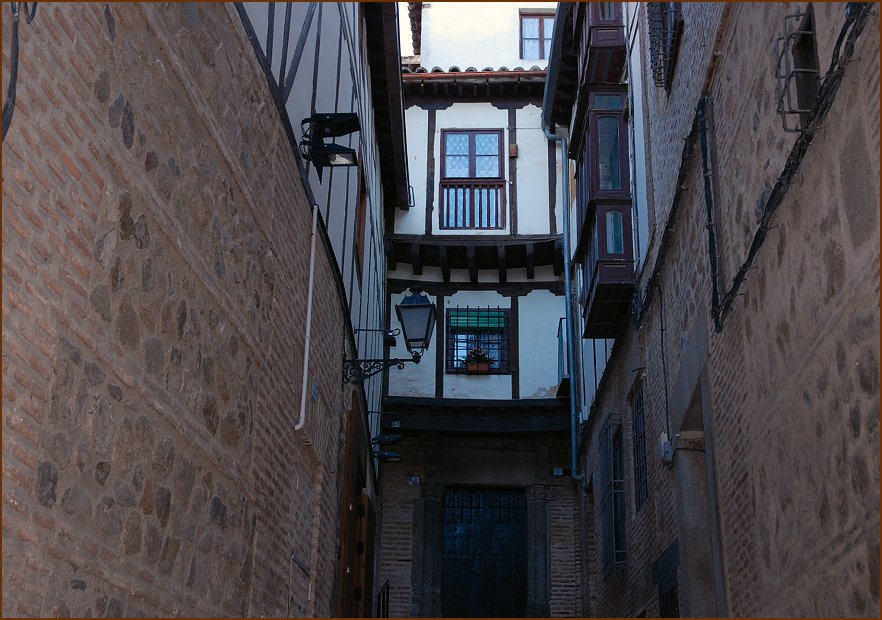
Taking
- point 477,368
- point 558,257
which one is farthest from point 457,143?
point 477,368

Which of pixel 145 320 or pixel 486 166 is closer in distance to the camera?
pixel 145 320

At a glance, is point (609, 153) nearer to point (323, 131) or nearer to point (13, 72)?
point (323, 131)

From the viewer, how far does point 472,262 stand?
63.3 feet

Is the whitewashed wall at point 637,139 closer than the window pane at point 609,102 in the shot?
Yes

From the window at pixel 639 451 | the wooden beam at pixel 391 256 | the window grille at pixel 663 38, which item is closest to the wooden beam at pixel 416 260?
the wooden beam at pixel 391 256

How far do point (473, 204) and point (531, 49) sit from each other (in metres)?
3.86

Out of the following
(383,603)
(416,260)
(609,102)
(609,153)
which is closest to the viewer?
(609,153)

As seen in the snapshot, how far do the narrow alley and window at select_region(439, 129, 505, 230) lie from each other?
384 centimetres

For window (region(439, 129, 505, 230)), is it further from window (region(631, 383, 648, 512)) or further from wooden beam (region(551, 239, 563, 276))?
window (region(631, 383, 648, 512))

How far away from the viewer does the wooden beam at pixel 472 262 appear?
19.2 m

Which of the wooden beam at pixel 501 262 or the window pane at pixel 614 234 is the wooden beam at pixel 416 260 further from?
the window pane at pixel 614 234

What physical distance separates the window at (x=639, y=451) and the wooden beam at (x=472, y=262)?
719cm

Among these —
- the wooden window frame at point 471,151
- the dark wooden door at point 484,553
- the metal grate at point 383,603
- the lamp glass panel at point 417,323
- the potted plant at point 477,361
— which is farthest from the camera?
the wooden window frame at point 471,151

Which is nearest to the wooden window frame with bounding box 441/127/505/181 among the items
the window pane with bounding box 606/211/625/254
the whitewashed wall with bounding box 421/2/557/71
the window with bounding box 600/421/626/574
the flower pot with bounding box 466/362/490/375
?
the whitewashed wall with bounding box 421/2/557/71
